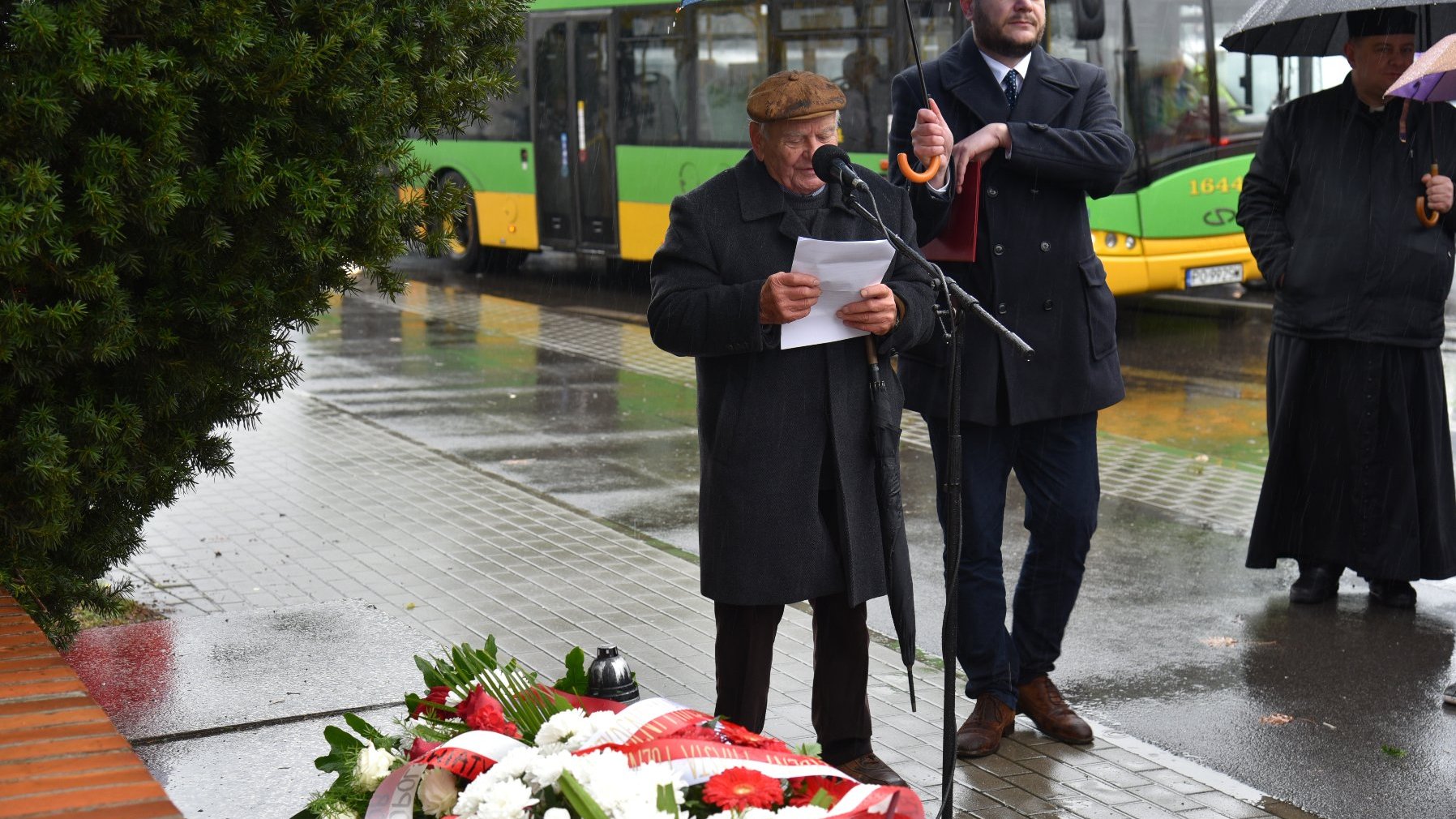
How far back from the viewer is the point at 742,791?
9.20 ft

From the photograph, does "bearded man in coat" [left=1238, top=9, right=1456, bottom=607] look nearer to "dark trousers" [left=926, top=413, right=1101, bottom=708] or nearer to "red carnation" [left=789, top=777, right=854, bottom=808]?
"dark trousers" [left=926, top=413, right=1101, bottom=708]

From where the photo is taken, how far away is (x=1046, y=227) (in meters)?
5.04

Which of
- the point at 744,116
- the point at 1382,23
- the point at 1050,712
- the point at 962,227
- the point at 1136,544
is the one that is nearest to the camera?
the point at 962,227

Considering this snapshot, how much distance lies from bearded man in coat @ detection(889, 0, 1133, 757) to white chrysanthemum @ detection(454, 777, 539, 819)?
2450 millimetres

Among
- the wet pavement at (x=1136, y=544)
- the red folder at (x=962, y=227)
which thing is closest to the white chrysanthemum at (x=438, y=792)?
the wet pavement at (x=1136, y=544)

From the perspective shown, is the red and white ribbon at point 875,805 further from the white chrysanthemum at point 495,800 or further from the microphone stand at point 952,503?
the microphone stand at point 952,503

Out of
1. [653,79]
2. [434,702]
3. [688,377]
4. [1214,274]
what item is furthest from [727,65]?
[434,702]

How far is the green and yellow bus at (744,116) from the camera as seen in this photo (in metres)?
14.6

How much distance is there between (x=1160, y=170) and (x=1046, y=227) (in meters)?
10.1

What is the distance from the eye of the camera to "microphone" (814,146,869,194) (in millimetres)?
3921

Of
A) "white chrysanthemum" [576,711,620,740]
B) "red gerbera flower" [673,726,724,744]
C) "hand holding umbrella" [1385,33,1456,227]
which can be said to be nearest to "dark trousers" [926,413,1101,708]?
"hand holding umbrella" [1385,33,1456,227]

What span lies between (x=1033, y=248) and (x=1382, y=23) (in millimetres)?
2117

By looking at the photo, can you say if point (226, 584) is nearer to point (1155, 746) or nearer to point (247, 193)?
point (247, 193)

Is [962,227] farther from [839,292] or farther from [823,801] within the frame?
[823,801]
